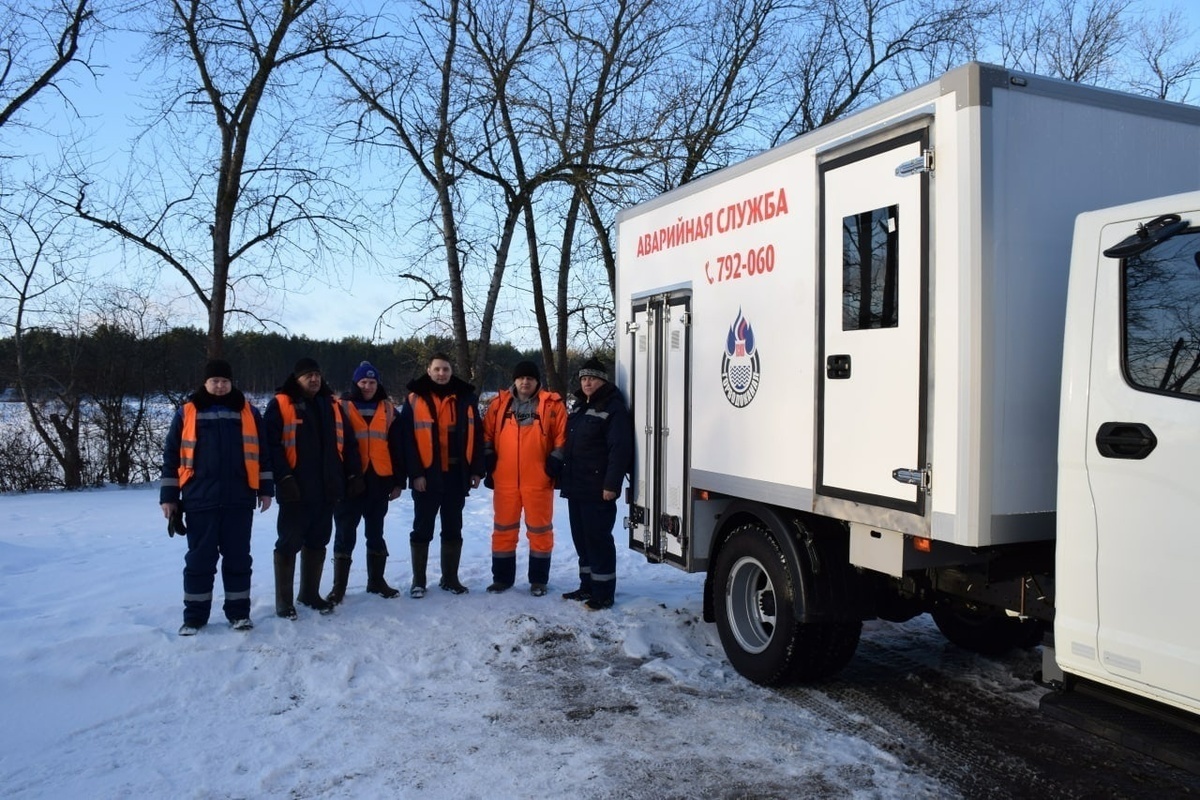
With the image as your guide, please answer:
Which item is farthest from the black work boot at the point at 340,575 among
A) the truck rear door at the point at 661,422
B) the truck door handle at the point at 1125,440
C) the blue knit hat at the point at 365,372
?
the truck door handle at the point at 1125,440

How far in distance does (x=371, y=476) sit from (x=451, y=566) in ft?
3.26

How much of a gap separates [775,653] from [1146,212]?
2.88 metres

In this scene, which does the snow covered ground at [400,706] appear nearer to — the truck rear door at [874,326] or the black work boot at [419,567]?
the black work boot at [419,567]

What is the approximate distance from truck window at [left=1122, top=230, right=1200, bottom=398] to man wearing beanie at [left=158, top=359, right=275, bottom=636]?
200 inches

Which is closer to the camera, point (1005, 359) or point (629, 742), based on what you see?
point (1005, 359)

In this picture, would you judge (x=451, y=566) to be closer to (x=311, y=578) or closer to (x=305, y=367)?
(x=311, y=578)

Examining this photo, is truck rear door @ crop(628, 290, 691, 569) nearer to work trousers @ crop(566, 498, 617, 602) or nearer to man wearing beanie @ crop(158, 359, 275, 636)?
work trousers @ crop(566, 498, 617, 602)

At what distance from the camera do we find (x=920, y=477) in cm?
380

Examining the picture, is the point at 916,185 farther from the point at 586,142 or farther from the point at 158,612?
the point at 586,142

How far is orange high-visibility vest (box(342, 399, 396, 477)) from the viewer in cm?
679

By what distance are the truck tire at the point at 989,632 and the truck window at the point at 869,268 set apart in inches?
86.4

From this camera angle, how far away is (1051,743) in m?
4.28

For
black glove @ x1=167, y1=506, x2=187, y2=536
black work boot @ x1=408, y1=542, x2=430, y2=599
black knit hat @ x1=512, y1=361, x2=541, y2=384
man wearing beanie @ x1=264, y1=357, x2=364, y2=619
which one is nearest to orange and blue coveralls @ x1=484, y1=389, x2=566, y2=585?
black knit hat @ x1=512, y1=361, x2=541, y2=384

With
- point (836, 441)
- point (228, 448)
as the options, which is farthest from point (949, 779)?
point (228, 448)
